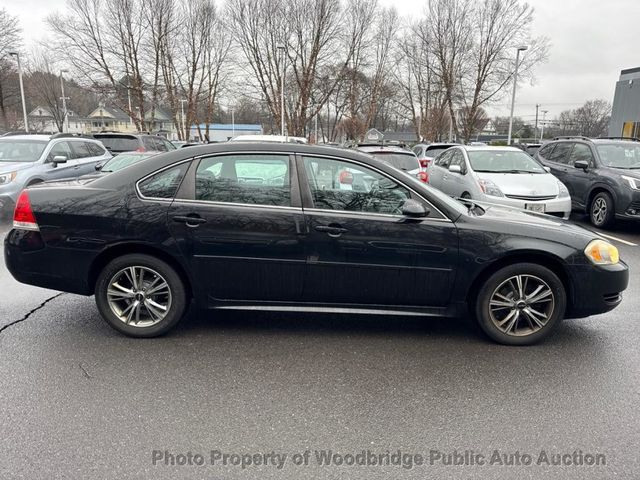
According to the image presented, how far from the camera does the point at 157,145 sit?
14.7 meters

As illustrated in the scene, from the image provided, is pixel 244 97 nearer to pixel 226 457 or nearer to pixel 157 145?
pixel 157 145

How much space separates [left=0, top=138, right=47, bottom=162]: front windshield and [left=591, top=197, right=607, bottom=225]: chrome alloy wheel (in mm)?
11568

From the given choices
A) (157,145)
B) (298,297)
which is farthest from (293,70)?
(298,297)

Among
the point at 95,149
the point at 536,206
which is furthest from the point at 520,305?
the point at 95,149

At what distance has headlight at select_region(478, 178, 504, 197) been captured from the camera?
8.10 metres

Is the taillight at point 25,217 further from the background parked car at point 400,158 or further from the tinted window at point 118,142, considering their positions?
the tinted window at point 118,142

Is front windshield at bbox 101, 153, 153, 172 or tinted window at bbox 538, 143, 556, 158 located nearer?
front windshield at bbox 101, 153, 153, 172

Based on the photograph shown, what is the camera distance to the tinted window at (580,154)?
9880 millimetres

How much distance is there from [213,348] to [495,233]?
247 cm

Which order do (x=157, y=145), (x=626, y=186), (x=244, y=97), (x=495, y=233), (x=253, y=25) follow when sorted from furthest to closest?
(x=244, y=97)
(x=253, y=25)
(x=157, y=145)
(x=626, y=186)
(x=495, y=233)

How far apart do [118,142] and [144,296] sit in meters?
12.3

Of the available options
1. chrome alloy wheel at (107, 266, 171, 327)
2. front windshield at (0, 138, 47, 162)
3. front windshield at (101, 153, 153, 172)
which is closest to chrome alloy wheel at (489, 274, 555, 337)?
chrome alloy wheel at (107, 266, 171, 327)

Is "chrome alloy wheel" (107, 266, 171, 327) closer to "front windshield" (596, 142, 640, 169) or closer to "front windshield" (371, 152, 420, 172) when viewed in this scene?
"front windshield" (371, 152, 420, 172)

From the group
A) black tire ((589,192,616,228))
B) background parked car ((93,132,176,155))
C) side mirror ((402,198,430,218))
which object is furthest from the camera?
background parked car ((93,132,176,155))
